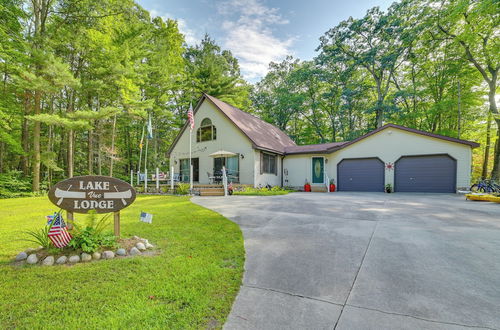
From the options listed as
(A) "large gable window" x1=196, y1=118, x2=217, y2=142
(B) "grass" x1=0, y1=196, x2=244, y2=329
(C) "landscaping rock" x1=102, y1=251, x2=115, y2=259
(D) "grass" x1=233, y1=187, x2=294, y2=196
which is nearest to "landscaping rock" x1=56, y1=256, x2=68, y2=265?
(B) "grass" x1=0, y1=196, x2=244, y2=329

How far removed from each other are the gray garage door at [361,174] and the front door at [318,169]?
3.51 ft

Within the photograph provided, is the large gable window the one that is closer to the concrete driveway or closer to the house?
the house

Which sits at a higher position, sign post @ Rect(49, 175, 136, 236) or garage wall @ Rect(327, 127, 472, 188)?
garage wall @ Rect(327, 127, 472, 188)

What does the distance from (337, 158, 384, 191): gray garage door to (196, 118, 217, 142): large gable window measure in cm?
933

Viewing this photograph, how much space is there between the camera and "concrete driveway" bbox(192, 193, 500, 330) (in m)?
1.92

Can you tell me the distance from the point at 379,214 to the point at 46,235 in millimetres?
7359

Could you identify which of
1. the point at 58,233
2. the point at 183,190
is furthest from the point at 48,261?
the point at 183,190

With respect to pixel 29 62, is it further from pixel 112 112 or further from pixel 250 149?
pixel 250 149

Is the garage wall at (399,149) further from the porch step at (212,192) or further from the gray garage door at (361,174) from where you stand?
the porch step at (212,192)

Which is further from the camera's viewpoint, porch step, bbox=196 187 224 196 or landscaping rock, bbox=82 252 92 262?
porch step, bbox=196 187 224 196

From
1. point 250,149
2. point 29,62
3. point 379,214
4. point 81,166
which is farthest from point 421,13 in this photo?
point 81,166

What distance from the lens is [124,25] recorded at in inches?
642

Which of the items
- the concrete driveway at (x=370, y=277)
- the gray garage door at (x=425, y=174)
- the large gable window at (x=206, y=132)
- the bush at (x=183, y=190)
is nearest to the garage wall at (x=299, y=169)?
the gray garage door at (x=425, y=174)

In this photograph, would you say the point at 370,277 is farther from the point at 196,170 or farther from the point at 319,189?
the point at 196,170
